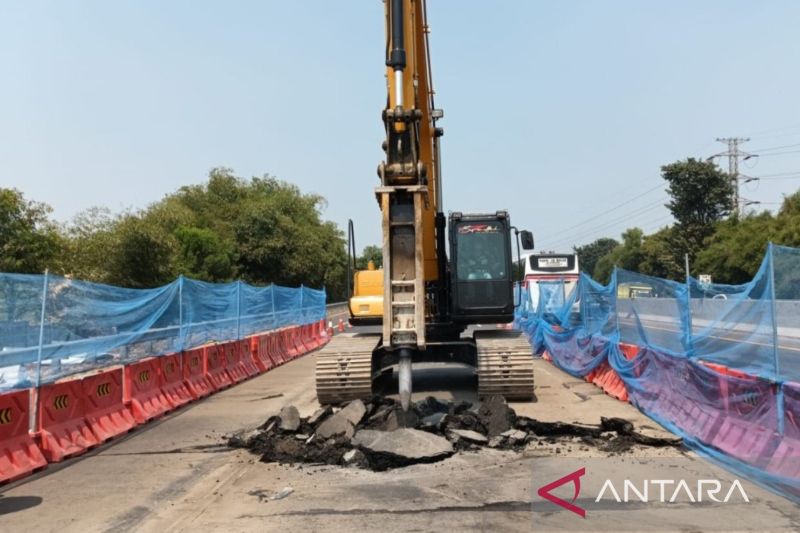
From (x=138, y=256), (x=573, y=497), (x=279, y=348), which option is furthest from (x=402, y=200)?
(x=138, y=256)

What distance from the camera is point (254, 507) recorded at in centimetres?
629

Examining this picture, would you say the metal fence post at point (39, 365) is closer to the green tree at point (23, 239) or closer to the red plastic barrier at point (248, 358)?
the red plastic barrier at point (248, 358)

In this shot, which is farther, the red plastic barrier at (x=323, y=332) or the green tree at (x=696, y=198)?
the green tree at (x=696, y=198)

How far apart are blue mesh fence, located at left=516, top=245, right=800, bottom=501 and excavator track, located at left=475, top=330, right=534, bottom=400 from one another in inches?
68.2

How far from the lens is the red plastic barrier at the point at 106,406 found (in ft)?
31.4

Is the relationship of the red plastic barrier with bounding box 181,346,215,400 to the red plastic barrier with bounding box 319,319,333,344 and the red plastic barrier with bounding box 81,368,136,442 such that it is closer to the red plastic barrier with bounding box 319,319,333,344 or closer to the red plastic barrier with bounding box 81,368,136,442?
the red plastic barrier with bounding box 81,368,136,442

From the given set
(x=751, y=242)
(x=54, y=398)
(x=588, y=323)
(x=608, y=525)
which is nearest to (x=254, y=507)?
(x=608, y=525)

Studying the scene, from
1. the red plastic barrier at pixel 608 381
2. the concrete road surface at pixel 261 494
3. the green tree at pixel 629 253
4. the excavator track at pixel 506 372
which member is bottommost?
the concrete road surface at pixel 261 494

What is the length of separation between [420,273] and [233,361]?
347 inches

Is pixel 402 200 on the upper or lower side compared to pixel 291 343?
upper

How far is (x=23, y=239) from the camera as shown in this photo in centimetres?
2584

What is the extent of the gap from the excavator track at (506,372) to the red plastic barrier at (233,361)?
6.55 metres

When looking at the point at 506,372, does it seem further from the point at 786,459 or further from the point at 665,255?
the point at 665,255

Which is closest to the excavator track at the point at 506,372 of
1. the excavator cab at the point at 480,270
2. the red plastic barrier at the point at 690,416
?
the excavator cab at the point at 480,270
